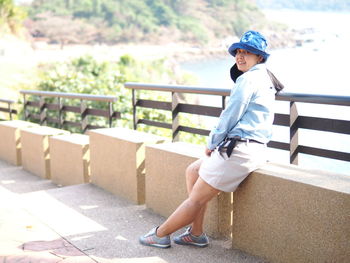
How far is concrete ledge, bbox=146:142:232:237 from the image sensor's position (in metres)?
4.28

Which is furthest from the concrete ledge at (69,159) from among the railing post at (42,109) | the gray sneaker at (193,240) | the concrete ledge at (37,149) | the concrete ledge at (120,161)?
the gray sneaker at (193,240)

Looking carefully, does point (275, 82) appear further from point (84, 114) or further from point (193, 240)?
point (84, 114)

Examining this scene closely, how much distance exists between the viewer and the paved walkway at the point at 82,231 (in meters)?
3.94

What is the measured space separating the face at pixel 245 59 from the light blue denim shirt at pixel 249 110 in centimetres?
5

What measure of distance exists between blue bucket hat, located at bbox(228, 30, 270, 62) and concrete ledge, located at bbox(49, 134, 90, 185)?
383 cm

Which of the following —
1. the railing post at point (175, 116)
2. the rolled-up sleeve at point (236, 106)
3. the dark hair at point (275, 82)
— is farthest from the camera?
the railing post at point (175, 116)

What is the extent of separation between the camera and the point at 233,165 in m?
3.68

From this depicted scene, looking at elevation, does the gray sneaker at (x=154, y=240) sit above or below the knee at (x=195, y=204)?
below

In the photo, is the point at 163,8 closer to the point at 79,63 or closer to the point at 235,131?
the point at 79,63

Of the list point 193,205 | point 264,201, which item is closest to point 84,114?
point 193,205

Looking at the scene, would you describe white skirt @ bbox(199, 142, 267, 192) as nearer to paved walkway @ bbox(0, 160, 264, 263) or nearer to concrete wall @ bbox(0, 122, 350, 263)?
concrete wall @ bbox(0, 122, 350, 263)

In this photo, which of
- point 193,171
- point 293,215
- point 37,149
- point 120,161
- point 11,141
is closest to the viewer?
point 293,215

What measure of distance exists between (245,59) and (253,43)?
0.43ft

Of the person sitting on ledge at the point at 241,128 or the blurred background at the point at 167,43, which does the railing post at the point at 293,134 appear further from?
the person sitting on ledge at the point at 241,128
